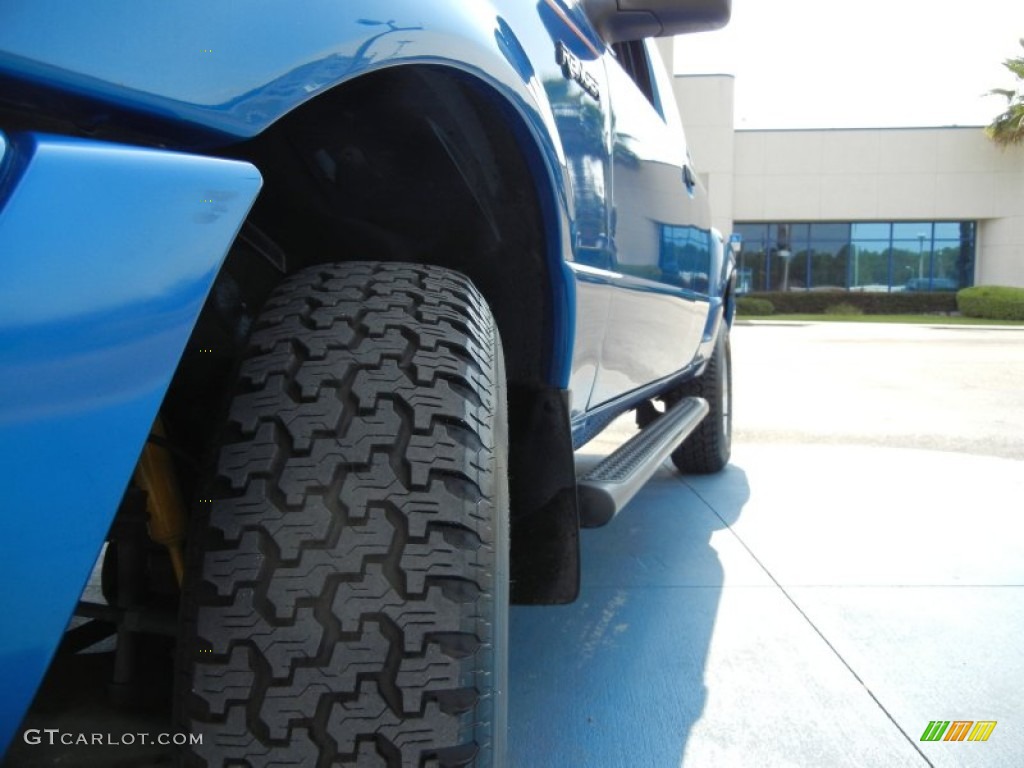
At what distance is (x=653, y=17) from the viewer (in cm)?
212

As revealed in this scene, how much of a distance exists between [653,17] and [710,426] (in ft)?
9.01

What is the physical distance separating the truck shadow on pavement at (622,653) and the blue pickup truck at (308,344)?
1.44 ft

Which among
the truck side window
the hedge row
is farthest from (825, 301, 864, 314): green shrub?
the truck side window

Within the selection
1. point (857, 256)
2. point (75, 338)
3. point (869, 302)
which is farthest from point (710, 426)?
point (857, 256)

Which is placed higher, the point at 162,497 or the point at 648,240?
the point at 648,240

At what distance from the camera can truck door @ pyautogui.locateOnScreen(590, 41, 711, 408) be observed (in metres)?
2.23

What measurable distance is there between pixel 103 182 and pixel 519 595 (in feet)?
4.10

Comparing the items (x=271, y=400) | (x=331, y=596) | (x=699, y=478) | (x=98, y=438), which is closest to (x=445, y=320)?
(x=271, y=400)

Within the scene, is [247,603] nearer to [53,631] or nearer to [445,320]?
[53,631]

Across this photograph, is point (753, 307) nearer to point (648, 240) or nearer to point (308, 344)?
point (648, 240)

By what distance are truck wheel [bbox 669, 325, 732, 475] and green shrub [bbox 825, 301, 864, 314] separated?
101ft

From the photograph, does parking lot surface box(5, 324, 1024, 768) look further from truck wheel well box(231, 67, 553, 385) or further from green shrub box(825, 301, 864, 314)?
green shrub box(825, 301, 864, 314)

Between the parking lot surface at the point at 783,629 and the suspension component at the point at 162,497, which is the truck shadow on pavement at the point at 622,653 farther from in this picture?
the suspension component at the point at 162,497

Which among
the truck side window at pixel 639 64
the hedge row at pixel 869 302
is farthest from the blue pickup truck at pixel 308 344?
the hedge row at pixel 869 302
